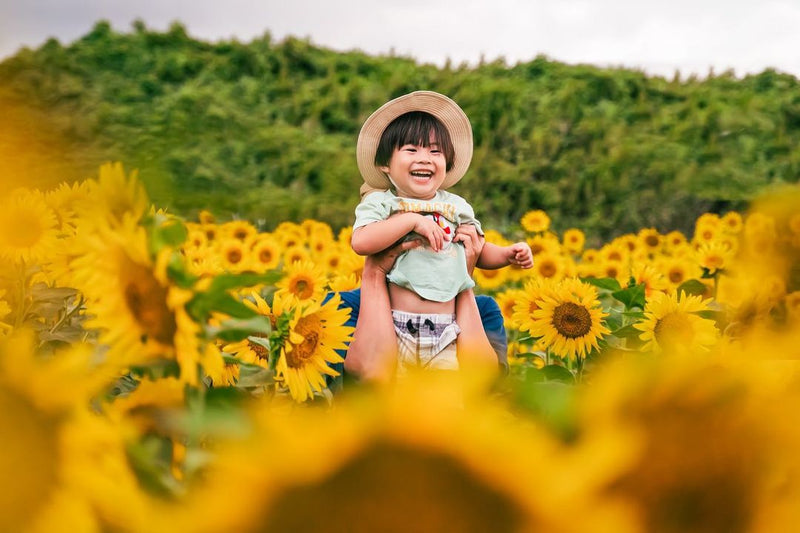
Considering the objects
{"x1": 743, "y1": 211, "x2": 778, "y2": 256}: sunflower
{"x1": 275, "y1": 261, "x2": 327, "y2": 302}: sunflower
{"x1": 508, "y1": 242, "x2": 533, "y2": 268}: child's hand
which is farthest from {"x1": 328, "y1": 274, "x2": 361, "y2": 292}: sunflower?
{"x1": 743, "y1": 211, "x2": 778, "y2": 256}: sunflower

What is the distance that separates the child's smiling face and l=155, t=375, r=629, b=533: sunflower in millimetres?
1695

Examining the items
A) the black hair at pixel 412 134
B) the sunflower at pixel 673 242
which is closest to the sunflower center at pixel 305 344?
the black hair at pixel 412 134

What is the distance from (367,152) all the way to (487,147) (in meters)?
4.91

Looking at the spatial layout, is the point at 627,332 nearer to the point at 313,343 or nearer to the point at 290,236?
the point at 313,343

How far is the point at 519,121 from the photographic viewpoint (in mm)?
7094

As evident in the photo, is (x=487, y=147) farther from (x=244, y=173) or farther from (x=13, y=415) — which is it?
(x=13, y=415)

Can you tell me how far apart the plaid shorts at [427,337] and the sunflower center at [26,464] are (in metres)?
1.47

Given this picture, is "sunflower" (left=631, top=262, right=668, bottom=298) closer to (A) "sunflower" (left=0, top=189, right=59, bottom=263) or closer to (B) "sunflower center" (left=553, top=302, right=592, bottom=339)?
(B) "sunflower center" (left=553, top=302, right=592, bottom=339)

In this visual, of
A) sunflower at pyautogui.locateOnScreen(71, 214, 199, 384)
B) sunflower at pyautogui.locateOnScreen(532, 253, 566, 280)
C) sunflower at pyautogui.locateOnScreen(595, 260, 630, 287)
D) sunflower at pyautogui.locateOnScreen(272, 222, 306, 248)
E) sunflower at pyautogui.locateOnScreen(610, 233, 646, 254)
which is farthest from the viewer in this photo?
sunflower at pyautogui.locateOnScreen(610, 233, 646, 254)

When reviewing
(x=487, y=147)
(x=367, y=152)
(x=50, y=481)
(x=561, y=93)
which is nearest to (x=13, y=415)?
(x=50, y=481)

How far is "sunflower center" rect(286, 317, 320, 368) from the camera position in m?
1.19

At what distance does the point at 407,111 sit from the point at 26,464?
1.81 meters

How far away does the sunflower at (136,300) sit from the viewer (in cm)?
40

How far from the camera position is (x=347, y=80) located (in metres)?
7.52
